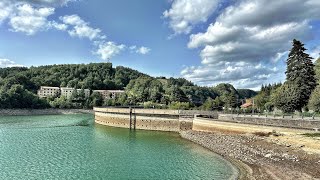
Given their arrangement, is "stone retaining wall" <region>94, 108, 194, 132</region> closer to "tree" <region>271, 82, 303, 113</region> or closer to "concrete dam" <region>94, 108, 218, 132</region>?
"concrete dam" <region>94, 108, 218, 132</region>

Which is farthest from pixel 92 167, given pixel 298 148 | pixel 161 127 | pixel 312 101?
pixel 312 101

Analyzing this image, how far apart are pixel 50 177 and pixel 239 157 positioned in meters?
18.1

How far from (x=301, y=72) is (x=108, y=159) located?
43.9 meters

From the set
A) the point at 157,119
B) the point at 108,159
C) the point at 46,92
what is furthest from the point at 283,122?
the point at 46,92

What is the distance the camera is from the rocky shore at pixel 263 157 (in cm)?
2722

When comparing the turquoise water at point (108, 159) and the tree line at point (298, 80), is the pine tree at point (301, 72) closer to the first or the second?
the tree line at point (298, 80)

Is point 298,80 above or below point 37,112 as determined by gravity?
above

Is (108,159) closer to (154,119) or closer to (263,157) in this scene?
(263,157)

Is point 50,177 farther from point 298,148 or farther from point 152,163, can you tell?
point 298,148

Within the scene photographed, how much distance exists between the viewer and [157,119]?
6625cm

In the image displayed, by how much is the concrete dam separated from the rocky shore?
638 inches

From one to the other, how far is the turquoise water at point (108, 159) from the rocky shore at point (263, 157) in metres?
1.63

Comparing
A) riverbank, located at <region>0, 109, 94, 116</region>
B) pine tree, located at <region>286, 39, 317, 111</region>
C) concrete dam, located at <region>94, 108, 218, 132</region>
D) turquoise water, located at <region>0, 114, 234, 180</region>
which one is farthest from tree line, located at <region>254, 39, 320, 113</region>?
Result: riverbank, located at <region>0, 109, 94, 116</region>

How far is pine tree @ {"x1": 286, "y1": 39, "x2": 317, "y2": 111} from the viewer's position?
63906 millimetres
